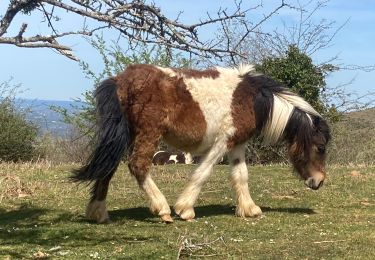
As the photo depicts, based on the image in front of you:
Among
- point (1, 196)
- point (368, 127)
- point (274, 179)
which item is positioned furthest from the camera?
point (368, 127)

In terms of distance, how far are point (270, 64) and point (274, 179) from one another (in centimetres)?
715

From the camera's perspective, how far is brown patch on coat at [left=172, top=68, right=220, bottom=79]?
7.86 metres

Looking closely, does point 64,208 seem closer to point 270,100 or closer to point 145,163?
point 145,163

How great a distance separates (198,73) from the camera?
7.96 meters

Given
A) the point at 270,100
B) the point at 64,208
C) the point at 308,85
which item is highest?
the point at 308,85

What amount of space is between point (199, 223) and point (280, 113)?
1.90m

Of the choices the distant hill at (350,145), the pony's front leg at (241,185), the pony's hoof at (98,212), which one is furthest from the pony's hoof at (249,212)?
the distant hill at (350,145)

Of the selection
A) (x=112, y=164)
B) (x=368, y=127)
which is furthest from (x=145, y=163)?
(x=368, y=127)

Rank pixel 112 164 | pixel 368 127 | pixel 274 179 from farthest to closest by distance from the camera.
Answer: pixel 368 127
pixel 274 179
pixel 112 164

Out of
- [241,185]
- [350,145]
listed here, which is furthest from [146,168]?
[350,145]

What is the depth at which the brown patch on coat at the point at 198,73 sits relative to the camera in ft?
25.8

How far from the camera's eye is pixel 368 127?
2336cm

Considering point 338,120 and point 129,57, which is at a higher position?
point 129,57

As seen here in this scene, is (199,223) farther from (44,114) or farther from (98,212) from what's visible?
(44,114)
